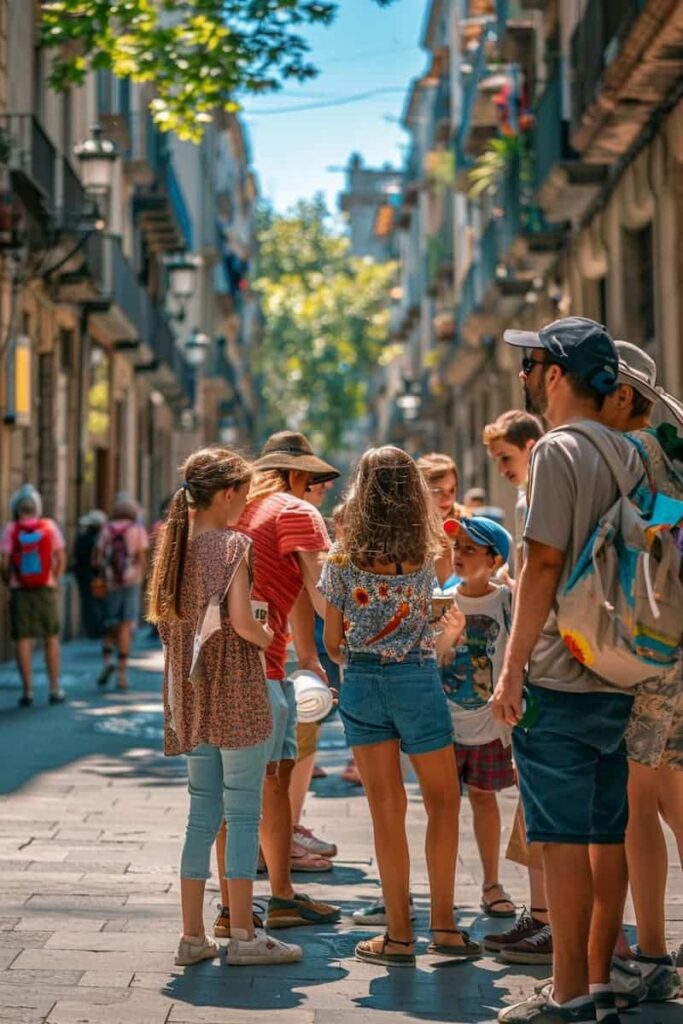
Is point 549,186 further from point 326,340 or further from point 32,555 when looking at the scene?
point 326,340

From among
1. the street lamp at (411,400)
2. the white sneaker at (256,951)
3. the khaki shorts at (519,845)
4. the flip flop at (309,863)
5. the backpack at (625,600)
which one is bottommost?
the flip flop at (309,863)

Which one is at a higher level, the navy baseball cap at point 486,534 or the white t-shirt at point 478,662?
the navy baseball cap at point 486,534

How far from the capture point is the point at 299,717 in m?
7.07

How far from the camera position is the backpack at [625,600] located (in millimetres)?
4633

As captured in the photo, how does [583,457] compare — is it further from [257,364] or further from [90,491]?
[257,364]

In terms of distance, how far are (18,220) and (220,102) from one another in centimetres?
474

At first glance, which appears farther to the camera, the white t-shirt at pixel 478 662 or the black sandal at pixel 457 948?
the white t-shirt at pixel 478 662

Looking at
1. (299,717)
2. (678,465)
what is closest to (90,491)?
(299,717)

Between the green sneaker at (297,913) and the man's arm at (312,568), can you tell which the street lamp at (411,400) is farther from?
the green sneaker at (297,913)

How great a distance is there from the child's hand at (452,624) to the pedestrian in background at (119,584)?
1026 cm

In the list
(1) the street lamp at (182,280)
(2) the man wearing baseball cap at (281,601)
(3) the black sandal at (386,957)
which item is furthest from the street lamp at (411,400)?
(3) the black sandal at (386,957)

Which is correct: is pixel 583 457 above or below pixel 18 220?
below

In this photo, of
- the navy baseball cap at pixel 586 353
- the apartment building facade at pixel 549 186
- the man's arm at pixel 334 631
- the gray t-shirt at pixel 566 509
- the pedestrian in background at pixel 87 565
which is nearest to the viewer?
the gray t-shirt at pixel 566 509

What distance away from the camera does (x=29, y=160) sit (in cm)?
2073
